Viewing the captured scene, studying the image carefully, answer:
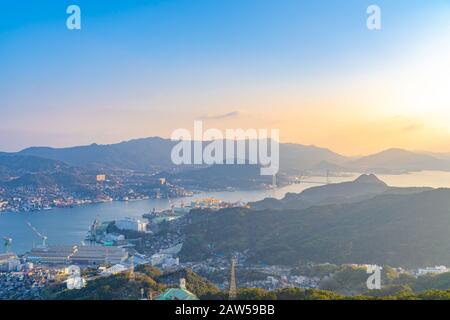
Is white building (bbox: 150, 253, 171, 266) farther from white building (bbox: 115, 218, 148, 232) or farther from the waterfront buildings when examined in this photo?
white building (bbox: 115, 218, 148, 232)

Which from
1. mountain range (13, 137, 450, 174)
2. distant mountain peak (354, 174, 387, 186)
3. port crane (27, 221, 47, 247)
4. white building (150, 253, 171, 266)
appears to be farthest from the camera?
distant mountain peak (354, 174, 387, 186)

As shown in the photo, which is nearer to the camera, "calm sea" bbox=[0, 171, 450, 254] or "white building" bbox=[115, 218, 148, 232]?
"calm sea" bbox=[0, 171, 450, 254]

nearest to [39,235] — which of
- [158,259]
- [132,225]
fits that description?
[132,225]

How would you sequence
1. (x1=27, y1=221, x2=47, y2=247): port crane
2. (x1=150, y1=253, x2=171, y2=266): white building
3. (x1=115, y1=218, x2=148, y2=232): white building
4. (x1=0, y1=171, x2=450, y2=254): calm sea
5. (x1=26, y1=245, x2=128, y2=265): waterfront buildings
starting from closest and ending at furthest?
1. (x1=150, y1=253, x2=171, y2=266): white building
2. (x1=26, y1=245, x2=128, y2=265): waterfront buildings
3. (x1=27, y1=221, x2=47, y2=247): port crane
4. (x1=0, y1=171, x2=450, y2=254): calm sea
5. (x1=115, y1=218, x2=148, y2=232): white building

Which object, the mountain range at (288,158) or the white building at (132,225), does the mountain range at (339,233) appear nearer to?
the white building at (132,225)

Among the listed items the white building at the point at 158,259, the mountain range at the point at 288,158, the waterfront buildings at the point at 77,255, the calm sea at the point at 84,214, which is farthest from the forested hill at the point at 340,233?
the mountain range at the point at 288,158

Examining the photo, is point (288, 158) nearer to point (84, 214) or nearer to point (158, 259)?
point (84, 214)

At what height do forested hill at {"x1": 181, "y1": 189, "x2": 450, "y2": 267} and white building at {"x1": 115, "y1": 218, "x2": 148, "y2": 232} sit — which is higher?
forested hill at {"x1": 181, "y1": 189, "x2": 450, "y2": 267}

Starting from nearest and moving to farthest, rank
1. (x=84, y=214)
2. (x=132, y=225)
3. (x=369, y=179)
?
(x=132, y=225)
(x=84, y=214)
(x=369, y=179)

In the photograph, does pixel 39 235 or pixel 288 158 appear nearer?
pixel 39 235

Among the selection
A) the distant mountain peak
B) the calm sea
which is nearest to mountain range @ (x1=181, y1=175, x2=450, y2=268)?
the calm sea

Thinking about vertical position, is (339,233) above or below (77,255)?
above

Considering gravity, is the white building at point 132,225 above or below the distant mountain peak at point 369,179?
below
